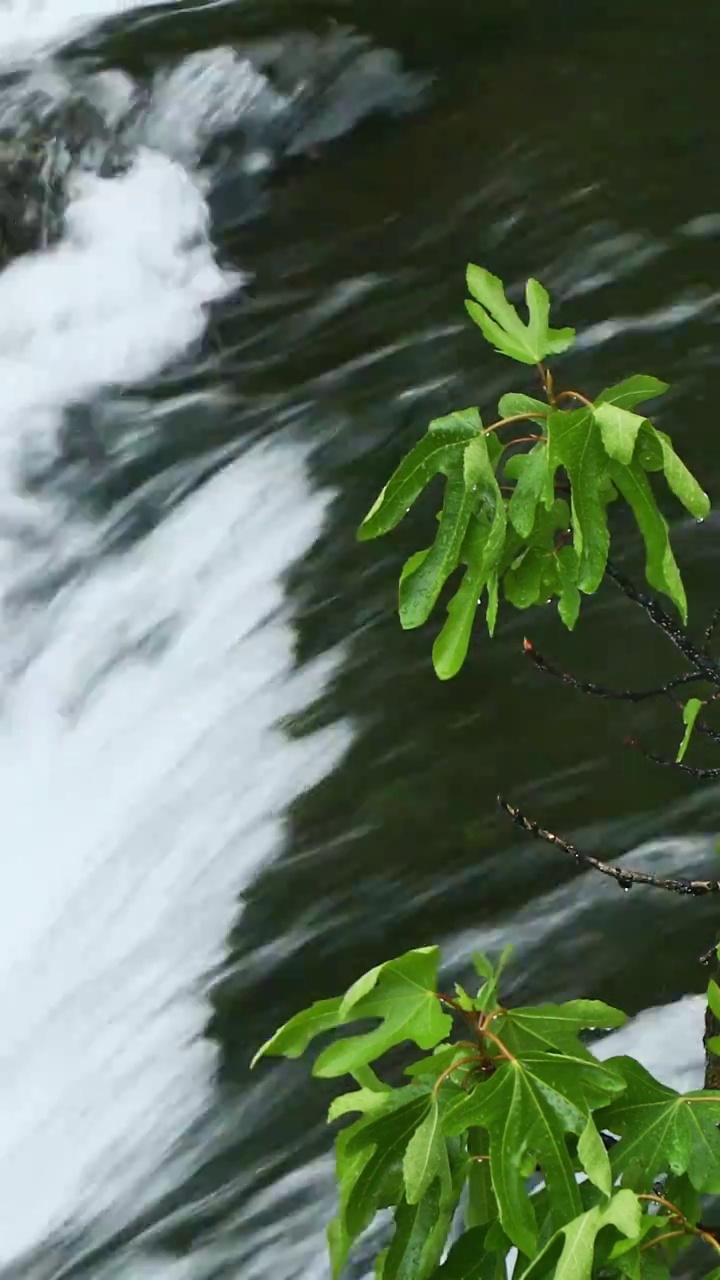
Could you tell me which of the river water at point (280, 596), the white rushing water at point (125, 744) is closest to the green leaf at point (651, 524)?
the river water at point (280, 596)

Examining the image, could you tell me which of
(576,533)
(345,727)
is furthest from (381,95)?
(576,533)

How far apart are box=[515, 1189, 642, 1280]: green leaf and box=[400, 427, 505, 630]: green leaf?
12.2 inches

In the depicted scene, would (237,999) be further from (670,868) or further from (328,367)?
(328,367)

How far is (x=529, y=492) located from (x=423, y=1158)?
35cm

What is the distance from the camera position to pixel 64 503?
2381 mm

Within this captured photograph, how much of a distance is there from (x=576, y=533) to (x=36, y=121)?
235 cm

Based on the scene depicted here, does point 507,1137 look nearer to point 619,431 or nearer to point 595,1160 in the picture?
point 595,1160

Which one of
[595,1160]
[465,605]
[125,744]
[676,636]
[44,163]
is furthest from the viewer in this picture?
[44,163]

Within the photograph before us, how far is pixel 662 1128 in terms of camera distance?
0.75m

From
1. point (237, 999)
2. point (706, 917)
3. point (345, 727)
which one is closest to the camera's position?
point (706, 917)

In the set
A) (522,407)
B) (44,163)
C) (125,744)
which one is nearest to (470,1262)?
(522,407)

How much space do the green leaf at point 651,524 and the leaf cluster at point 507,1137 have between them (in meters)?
0.23

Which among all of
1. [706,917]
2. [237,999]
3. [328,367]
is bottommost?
[706,917]

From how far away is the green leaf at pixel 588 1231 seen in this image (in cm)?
67
